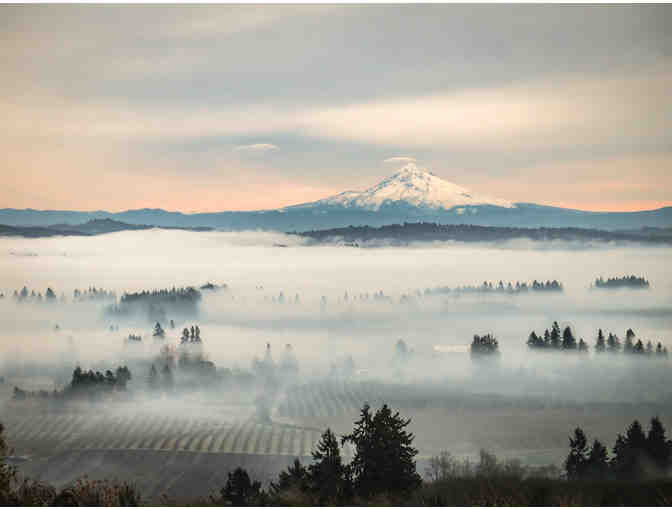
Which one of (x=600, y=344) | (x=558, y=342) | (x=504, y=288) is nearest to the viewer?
(x=600, y=344)

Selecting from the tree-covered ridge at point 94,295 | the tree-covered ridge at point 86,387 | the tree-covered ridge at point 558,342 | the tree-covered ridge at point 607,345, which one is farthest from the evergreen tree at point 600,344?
the tree-covered ridge at point 94,295

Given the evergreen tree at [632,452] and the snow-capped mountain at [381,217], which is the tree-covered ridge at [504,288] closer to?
the snow-capped mountain at [381,217]

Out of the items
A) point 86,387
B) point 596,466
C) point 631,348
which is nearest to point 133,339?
point 86,387

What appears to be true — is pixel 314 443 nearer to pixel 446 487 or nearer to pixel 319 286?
pixel 446 487

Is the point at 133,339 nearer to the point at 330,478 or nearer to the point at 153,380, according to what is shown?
the point at 153,380

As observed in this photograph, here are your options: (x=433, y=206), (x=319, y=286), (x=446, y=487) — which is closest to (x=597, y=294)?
(x=319, y=286)

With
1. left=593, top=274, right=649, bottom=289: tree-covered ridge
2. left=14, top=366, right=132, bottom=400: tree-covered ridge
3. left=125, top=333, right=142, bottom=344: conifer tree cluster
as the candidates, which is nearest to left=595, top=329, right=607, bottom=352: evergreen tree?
left=593, top=274, right=649, bottom=289: tree-covered ridge
